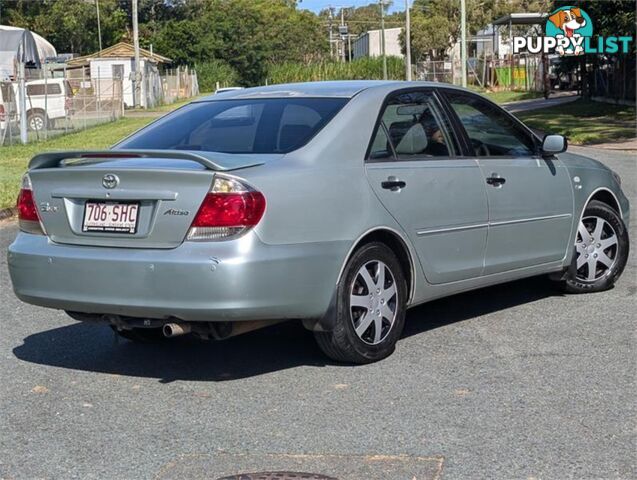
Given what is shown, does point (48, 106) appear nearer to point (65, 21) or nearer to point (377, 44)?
point (65, 21)

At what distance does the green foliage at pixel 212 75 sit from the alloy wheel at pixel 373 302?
7307 centimetres

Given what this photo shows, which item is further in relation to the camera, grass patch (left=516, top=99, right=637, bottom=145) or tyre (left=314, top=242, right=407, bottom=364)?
grass patch (left=516, top=99, right=637, bottom=145)

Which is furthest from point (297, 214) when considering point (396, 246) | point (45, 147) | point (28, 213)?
point (45, 147)

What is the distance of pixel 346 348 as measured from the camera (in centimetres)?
592

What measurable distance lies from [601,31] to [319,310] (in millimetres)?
24543

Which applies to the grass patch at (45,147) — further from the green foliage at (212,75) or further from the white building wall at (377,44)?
the white building wall at (377,44)

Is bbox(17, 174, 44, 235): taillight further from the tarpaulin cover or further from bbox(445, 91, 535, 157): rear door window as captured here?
the tarpaulin cover

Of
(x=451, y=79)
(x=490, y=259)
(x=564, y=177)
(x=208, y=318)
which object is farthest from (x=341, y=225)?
(x=451, y=79)

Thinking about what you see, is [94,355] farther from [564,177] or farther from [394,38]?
[394,38]

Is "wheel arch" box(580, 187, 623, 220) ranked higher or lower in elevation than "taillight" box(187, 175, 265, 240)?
lower

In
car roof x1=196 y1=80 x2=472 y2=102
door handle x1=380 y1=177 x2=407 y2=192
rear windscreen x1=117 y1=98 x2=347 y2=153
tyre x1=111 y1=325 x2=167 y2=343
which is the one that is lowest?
tyre x1=111 y1=325 x2=167 y2=343

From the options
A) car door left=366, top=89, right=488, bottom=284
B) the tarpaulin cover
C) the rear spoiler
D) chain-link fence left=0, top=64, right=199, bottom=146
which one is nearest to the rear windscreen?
the rear spoiler

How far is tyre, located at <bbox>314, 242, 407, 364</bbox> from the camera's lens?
586 cm

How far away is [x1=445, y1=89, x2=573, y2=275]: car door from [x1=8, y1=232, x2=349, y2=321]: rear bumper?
1530mm
